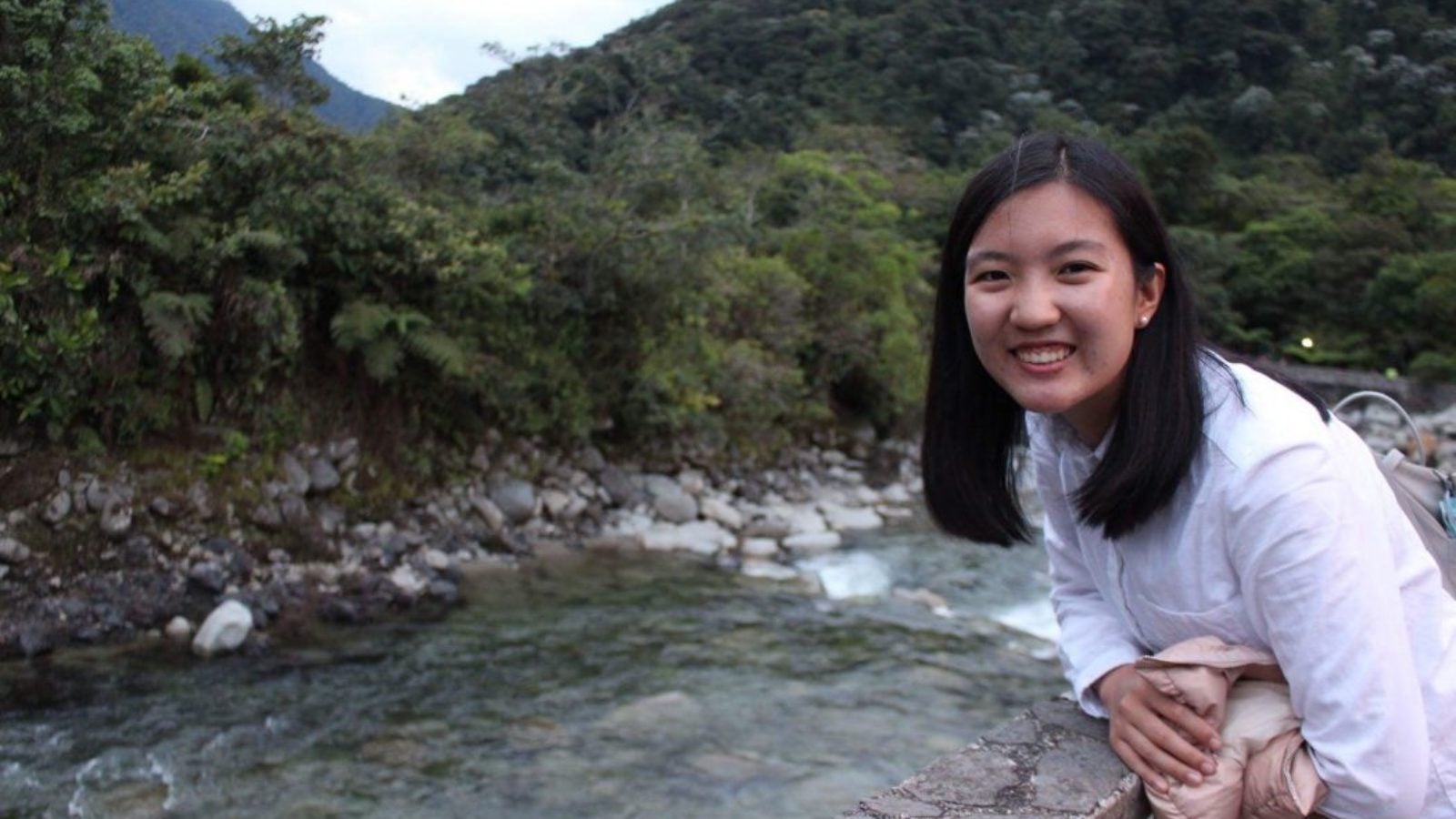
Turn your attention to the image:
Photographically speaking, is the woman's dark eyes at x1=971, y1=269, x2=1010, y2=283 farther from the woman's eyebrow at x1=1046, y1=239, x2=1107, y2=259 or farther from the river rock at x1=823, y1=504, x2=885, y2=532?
the river rock at x1=823, y1=504, x2=885, y2=532

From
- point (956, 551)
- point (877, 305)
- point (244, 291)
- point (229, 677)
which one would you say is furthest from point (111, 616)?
point (877, 305)

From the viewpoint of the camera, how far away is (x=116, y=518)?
7.81 metres

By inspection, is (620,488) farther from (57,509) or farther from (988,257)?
(988,257)

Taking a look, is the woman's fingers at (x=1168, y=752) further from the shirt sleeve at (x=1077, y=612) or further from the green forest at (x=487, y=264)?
the green forest at (x=487, y=264)

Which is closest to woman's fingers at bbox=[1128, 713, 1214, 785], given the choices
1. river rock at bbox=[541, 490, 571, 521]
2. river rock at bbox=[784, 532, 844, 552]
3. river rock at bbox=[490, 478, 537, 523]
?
river rock at bbox=[490, 478, 537, 523]

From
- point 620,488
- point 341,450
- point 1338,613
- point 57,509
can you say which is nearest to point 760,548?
point 620,488

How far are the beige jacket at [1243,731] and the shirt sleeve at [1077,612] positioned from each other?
0.77 feet

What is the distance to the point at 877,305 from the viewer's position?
16.1m

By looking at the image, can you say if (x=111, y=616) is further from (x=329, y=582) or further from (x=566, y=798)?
(x=566, y=798)

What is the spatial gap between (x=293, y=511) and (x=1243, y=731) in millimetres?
8391

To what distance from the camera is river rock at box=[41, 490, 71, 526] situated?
7555 millimetres

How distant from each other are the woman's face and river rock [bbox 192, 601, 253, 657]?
6.82 meters

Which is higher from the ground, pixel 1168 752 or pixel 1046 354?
pixel 1046 354

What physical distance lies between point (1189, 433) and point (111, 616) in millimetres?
7474
